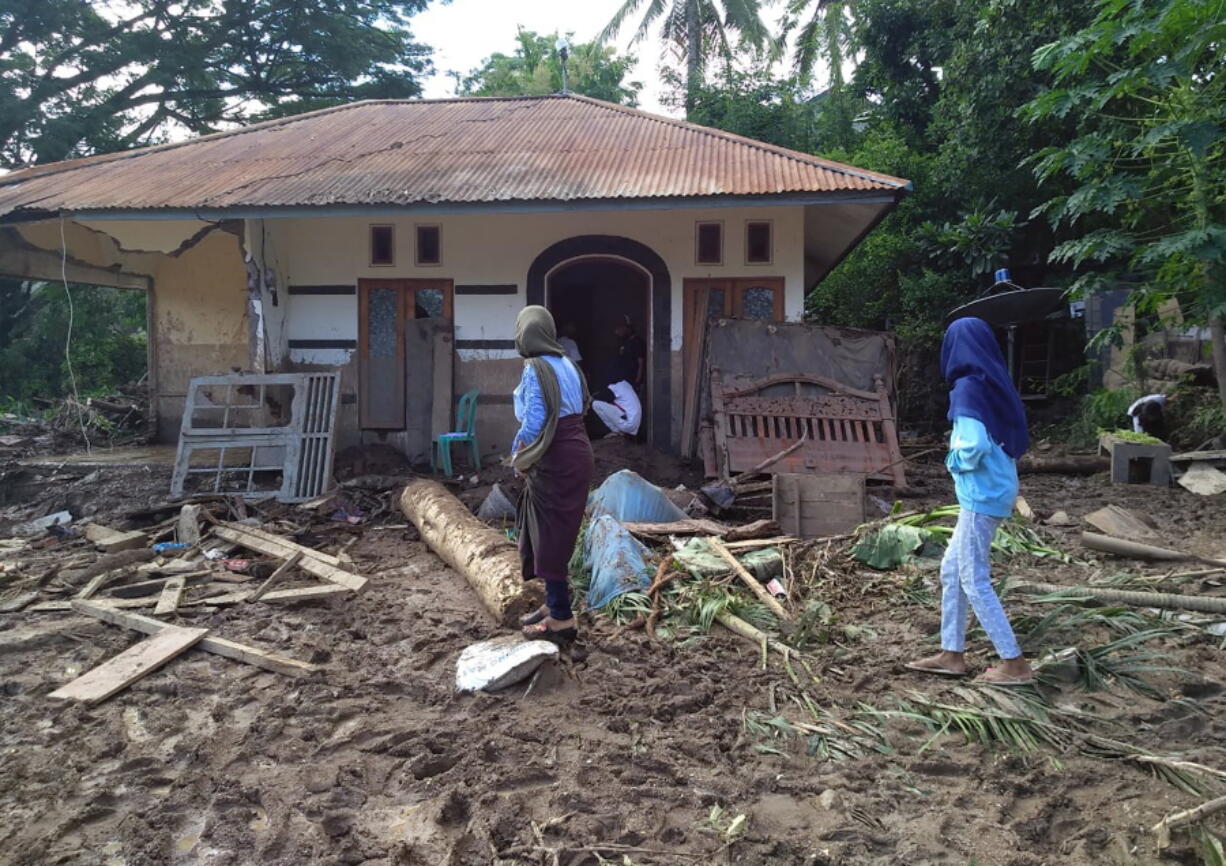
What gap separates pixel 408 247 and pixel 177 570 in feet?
17.1

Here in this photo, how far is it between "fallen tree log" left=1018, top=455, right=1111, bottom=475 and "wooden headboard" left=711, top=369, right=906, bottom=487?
6.79 feet

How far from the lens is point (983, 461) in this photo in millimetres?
3482

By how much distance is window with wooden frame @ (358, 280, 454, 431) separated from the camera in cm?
977

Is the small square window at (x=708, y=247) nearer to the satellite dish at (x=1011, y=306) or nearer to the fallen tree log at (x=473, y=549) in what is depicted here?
the fallen tree log at (x=473, y=549)

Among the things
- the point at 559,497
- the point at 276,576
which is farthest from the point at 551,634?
the point at 276,576

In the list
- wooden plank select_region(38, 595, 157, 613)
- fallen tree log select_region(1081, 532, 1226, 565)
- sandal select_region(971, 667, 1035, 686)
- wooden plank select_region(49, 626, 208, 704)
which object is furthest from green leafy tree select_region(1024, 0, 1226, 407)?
wooden plank select_region(38, 595, 157, 613)

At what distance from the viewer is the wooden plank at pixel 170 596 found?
490cm

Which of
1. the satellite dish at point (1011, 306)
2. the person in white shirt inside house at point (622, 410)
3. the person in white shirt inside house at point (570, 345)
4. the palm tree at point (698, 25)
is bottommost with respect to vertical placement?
the person in white shirt inside house at point (622, 410)

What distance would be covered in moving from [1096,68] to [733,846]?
28.7 ft

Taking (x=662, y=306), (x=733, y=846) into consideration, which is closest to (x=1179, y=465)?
(x=662, y=306)

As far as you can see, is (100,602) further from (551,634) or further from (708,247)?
(708,247)

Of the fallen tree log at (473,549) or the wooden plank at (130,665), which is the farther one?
the fallen tree log at (473,549)

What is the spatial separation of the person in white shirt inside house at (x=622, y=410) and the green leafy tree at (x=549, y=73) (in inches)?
559

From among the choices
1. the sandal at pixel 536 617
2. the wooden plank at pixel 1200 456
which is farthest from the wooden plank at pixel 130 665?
the wooden plank at pixel 1200 456
